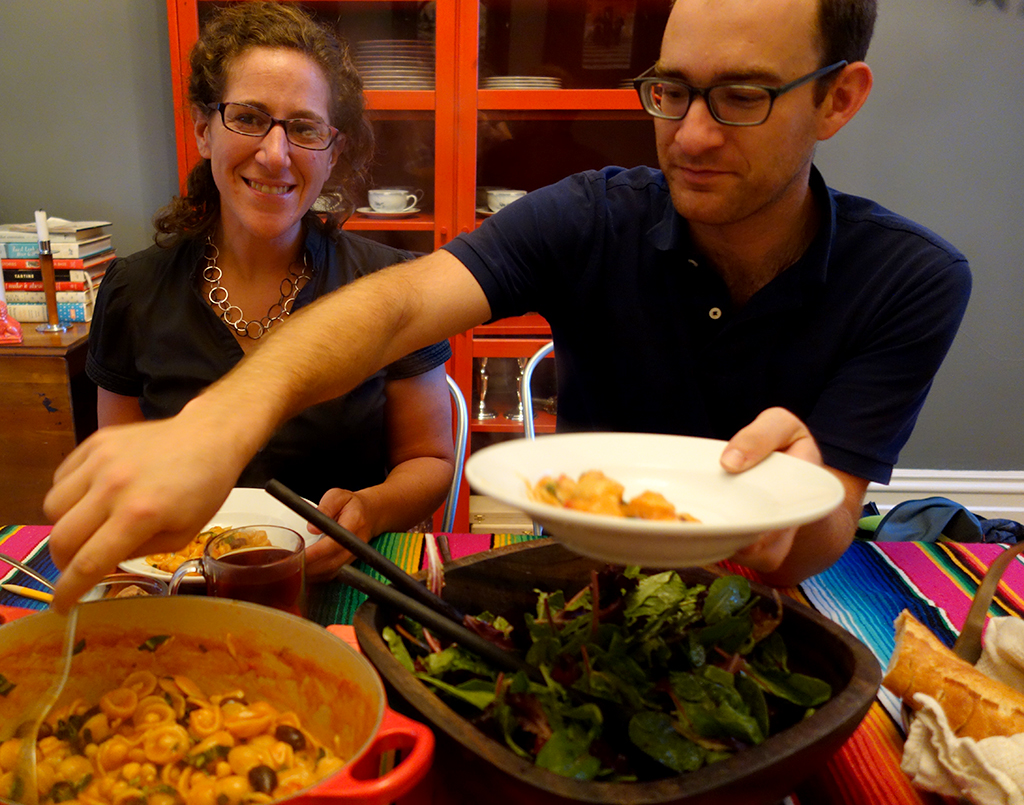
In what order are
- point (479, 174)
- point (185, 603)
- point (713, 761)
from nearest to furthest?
point (713, 761), point (185, 603), point (479, 174)

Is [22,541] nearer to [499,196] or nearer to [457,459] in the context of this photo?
[457,459]

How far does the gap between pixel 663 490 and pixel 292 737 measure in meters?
0.41

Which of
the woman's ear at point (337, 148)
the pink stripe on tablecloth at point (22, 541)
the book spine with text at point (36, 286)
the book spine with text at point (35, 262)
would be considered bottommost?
the pink stripe on tablecloth at point (22, 541)

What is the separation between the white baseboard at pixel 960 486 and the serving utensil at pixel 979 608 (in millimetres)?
2531

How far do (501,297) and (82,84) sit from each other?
89.6 inches

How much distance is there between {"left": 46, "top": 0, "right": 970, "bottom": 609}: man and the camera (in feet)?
3.68

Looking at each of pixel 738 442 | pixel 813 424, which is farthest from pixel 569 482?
pixel 813 424

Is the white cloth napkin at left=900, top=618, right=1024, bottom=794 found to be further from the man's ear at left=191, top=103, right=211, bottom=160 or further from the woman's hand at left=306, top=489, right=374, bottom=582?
the man's ear at left=191, top=103, right=211, bottom=160

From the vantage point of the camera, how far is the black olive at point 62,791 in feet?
2.03

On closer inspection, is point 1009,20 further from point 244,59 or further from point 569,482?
point 569,482

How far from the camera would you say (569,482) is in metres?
0.67

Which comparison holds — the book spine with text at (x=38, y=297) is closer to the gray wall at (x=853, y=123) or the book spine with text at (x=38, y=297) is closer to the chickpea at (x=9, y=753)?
the gray wall at (x=853, y=123)

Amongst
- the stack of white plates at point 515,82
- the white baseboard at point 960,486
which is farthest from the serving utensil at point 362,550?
the white baseboard at point 960,486

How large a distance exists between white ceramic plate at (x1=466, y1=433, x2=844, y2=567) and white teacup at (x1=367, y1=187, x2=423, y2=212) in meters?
2.15
